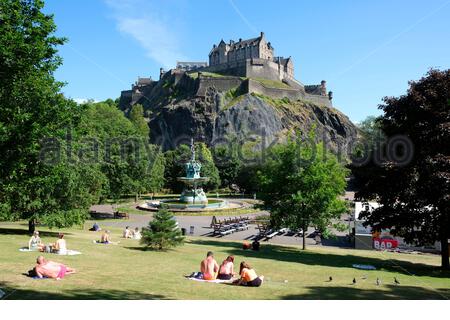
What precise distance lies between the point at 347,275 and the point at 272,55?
13848 centimetres

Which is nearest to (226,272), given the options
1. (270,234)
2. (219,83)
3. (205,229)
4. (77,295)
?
(77,295)

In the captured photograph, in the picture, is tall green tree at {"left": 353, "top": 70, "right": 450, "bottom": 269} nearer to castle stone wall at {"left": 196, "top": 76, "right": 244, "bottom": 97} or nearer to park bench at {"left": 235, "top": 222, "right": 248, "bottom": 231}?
park bench at {"left": 235, "top": 222, "right": 248, "bottom": 231}

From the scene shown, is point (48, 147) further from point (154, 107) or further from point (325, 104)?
point (325, 104)

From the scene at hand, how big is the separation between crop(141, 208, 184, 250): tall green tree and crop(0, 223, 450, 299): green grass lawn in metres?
0.52

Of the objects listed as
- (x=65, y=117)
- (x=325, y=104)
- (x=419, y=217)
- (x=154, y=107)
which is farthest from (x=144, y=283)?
(x=325, y=104)

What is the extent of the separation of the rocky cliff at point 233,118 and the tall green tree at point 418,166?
86082mm

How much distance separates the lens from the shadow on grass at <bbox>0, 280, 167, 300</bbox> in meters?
8.13

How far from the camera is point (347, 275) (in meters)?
14.2

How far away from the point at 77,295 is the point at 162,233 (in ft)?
29.2

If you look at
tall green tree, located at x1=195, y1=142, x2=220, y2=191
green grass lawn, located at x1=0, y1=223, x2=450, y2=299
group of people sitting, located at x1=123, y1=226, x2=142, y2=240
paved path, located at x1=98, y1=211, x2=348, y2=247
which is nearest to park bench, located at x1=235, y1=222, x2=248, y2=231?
paved path, located at x1=98, y1=211, x2=348, y2=247

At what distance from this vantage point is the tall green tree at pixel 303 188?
73.6ft

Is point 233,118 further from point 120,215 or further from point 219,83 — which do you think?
point 120,215

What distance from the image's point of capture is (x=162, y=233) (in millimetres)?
17328

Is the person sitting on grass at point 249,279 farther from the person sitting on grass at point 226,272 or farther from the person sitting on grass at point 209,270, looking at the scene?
the person sitting on grass at point 209,270
